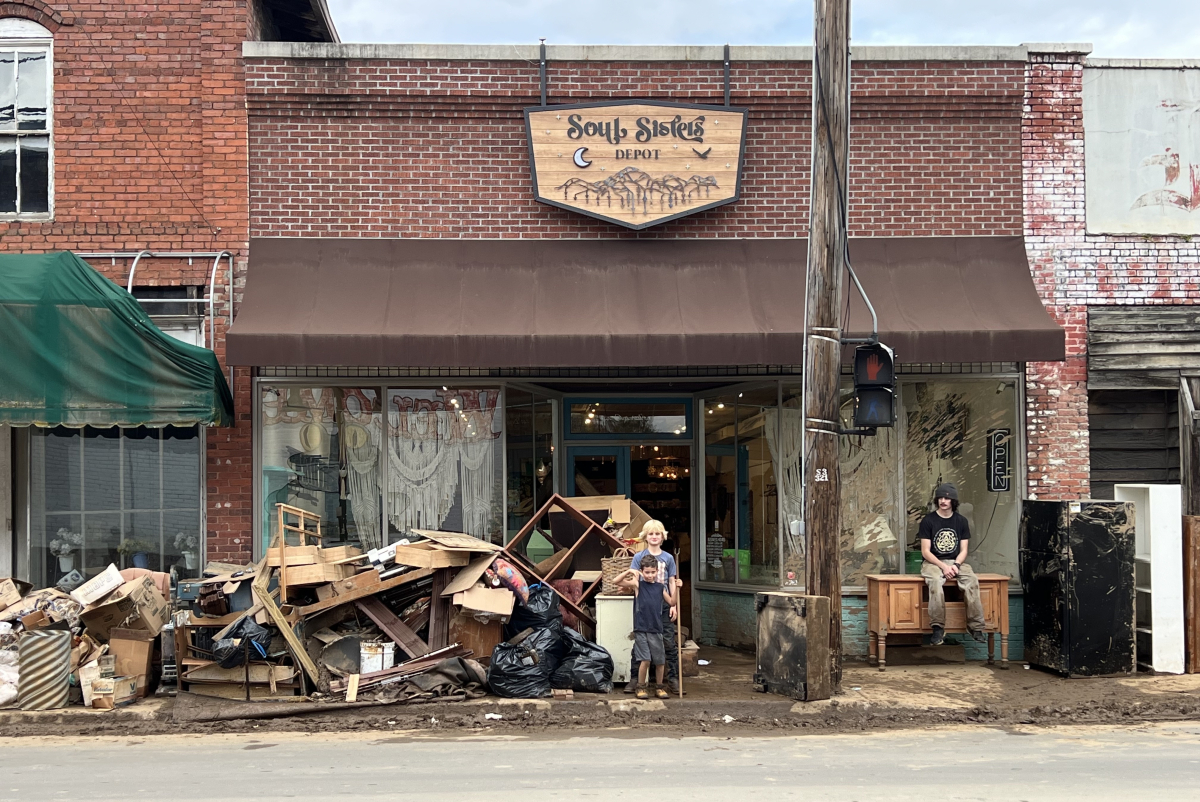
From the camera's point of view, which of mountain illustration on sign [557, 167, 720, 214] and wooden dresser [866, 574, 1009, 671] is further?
mountain illustration on sign [557, 167, 720, 214]

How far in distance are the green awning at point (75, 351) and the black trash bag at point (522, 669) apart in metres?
4.03

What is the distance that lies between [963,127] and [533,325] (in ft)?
18.0

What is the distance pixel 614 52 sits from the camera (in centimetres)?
1226

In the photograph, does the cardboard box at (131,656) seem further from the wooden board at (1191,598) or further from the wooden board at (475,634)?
the wooden board at (1191,598)

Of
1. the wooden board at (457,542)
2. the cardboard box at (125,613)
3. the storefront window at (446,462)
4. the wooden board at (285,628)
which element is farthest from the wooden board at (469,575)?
the cardboard box at (125,613)

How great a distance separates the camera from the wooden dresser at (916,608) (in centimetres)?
1134

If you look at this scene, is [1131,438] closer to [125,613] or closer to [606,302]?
[606,302]

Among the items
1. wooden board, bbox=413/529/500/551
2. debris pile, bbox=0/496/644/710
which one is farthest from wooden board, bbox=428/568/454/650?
wooden board, bbox=413/529/500/551

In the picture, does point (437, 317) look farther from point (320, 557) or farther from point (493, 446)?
point (320, 557)

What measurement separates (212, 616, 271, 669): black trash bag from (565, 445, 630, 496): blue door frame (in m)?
4.76

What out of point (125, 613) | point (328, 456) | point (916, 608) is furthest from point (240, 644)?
point (916, 608)

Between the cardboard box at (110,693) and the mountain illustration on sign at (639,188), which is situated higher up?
the mountain illustration on sign at (639,188)

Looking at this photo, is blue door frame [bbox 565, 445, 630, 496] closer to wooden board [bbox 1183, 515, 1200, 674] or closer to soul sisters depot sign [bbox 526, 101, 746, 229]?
soul sisters depot sign [bbox 526, 101, 746, 229]

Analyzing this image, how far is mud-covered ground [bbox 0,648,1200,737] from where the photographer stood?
9.16 meters
